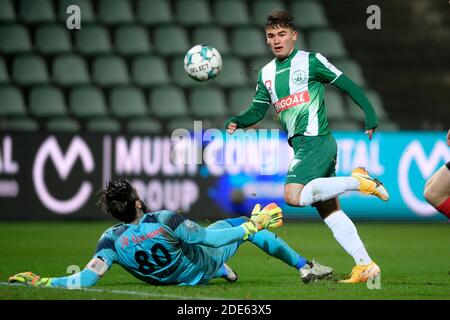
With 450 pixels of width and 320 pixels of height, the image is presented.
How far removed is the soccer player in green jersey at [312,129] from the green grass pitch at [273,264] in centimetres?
47

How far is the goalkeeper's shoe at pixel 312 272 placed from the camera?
A: 7.26 metres

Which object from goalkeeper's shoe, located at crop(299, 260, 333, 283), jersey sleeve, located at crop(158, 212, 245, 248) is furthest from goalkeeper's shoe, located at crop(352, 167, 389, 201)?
jersey sleeve, located at crop(158, 212, 245, 248)

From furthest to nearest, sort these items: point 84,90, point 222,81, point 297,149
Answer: point 222,81
point 84,90
point 297,149

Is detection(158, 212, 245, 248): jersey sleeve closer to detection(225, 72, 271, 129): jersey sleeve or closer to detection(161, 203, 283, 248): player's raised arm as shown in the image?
detection(161, 203, 283, 248): player's raised arm

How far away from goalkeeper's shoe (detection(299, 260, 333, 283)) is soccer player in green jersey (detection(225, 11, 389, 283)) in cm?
20

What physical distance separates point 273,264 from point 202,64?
2.15 meters

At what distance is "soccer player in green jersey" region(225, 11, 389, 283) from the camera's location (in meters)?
7.36

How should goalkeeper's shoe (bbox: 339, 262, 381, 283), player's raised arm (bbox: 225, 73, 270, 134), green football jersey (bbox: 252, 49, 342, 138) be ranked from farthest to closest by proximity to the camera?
player's raised arm (bbox: 225, 73, 270, 134) < green football jersey (bbox: 252, 49, 342, 138) < goalkeeper's shoe (bbox: 339, 262, 381, 283)

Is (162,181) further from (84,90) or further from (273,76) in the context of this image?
(273,76)

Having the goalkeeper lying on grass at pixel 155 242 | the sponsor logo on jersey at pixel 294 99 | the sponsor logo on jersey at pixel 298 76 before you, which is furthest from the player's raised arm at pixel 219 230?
the sponsor logo on jersey at pixel 298 76

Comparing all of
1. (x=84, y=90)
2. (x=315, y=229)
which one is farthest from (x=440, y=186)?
(x=84, y=90)

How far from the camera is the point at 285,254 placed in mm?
7320
